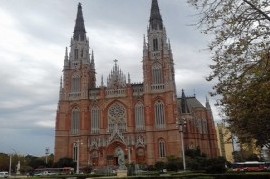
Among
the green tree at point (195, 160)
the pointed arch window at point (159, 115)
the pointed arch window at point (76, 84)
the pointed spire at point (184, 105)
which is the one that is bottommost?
the green tree at point (195, 160)

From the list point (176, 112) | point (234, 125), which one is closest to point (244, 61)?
point (234, 125)

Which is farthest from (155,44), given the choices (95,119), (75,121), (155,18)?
(75,121)

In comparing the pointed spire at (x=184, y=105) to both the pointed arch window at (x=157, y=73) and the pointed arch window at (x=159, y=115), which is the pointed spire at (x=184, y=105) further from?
the pointed arch window at (x=157, y=73)

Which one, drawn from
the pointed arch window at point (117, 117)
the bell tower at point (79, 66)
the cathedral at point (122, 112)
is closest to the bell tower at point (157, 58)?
the cathedral at point (122, 112)

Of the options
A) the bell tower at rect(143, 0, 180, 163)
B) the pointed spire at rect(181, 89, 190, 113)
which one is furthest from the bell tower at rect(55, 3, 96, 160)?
the pointed spire at rect(181, 89, 190, 113)

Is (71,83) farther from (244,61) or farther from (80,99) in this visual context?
(244,61)

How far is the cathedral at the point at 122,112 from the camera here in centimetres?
7000

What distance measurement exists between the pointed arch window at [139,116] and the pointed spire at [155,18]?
1872 cm

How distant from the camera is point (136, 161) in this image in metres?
69.8

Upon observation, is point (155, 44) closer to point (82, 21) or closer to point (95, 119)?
point (82, 21)

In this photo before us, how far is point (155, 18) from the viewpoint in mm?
79375

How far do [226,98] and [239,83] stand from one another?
3.17 metres

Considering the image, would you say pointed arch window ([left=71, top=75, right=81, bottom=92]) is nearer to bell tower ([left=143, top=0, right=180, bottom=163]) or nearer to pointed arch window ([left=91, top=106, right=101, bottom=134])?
pointed arch window ([left=91, top=106, right=101, bottom=134])

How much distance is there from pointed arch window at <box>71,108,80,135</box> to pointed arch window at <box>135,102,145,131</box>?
13313mm
